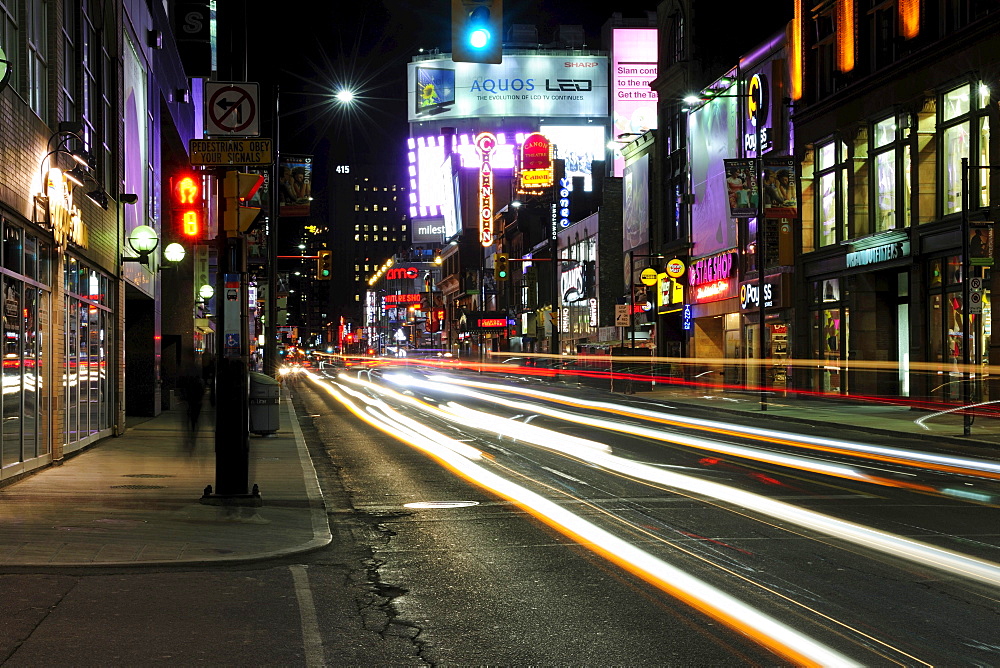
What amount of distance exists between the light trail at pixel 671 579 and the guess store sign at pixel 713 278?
109 ft

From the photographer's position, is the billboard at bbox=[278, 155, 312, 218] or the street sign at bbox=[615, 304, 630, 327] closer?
the billboard at bbox=[278, 155, 312, 218]

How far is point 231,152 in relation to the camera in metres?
13.9

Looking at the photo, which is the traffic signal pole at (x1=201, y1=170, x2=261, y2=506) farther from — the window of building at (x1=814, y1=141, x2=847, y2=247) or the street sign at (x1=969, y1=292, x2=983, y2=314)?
the window of building at (x1=814, y1=141, x2=847, y2=247)

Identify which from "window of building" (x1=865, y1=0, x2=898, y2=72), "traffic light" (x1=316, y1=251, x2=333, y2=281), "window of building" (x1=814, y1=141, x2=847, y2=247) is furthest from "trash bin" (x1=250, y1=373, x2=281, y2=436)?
"window of building" (x1=814, y1=141, x2=847, y2=247)

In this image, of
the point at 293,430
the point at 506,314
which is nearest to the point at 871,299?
the point at 293,430

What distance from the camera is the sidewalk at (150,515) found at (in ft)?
32.9

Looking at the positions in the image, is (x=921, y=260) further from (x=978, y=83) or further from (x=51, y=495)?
(x=51, y=495)

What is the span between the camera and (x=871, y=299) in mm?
37906

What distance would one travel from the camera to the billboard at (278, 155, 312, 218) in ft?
Result: 102

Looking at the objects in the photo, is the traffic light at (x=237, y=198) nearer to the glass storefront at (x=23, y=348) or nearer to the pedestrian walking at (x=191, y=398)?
the glass storefront at (x=23, y=348)

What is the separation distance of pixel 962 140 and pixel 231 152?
25.8 m

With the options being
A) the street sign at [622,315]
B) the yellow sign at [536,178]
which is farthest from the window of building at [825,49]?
the yellow sign at [536,178]

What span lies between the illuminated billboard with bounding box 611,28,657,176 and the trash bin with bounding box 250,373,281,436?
77.1 meters

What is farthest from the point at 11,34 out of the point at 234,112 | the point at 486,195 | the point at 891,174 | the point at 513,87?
the point at 513,87
